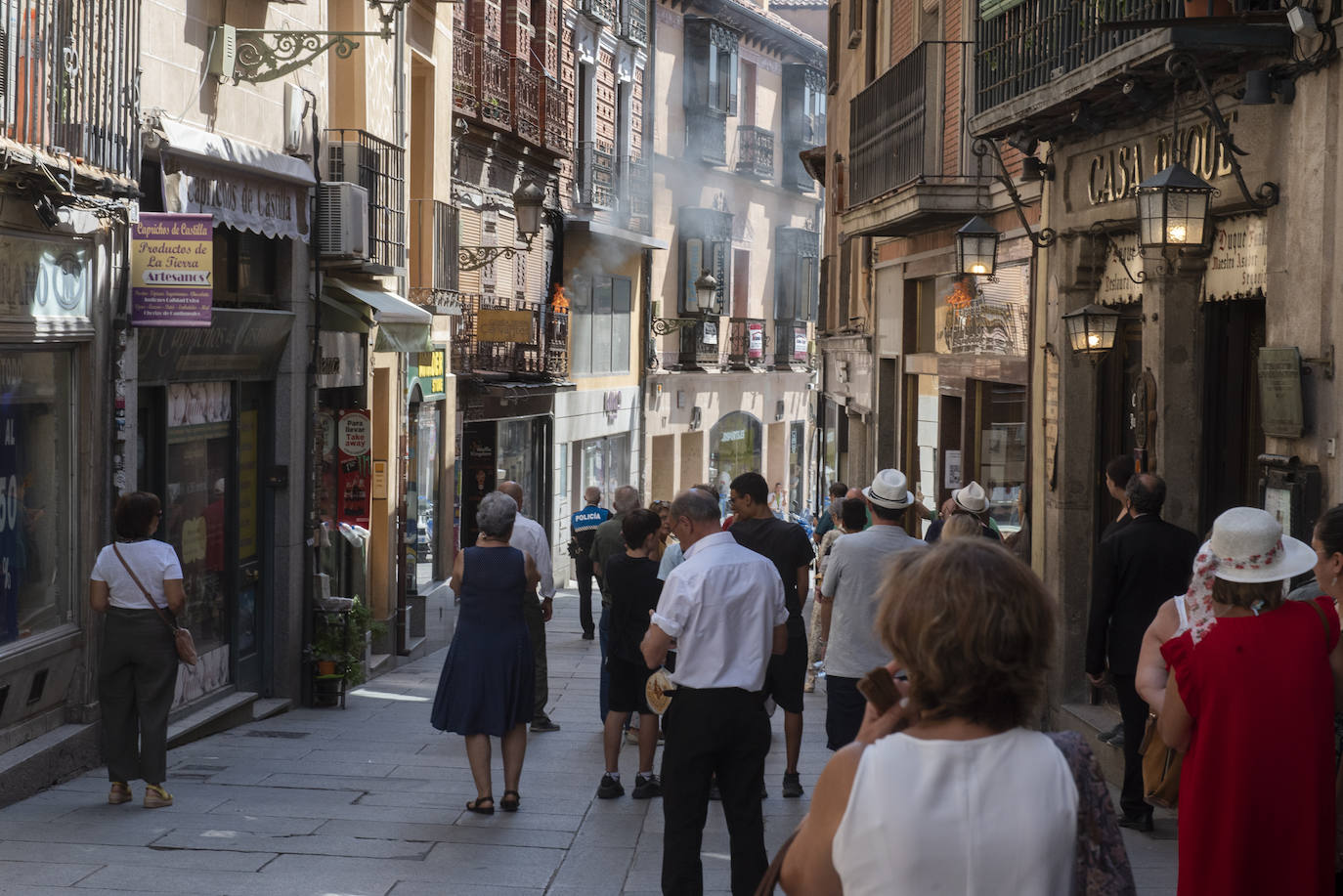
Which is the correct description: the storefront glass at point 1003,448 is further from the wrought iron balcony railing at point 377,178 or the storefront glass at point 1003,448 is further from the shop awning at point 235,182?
the shop awning at point 235,182

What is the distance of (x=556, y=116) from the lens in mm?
27469

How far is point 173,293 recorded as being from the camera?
10359 millimetres

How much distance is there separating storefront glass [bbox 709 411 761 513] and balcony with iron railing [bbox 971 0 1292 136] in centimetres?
2651

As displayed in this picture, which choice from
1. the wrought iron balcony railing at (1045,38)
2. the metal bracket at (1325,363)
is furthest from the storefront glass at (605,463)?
the metal bracket at (1325,363)

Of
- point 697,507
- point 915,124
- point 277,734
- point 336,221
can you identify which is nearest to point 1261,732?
point 697,507

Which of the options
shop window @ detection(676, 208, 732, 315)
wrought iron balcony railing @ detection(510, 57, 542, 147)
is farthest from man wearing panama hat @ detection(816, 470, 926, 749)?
shop window @ detection(676, 208, 732, 315)

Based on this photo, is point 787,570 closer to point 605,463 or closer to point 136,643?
point 136,643

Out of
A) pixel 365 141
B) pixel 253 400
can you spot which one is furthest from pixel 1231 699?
pixel 365 141

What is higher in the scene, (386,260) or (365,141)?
(365,141)

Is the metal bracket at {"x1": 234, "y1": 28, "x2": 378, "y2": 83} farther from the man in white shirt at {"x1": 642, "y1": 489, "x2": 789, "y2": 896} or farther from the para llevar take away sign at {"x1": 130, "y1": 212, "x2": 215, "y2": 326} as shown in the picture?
the man in white shirt at {"x1": 642, "y1": 489, "x2": 789, "y2": 896}

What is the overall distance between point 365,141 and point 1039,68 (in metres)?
6.30

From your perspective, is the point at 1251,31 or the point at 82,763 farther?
the point at 82,763

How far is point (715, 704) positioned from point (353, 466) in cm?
978

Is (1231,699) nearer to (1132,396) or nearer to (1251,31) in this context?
(1251,31)
